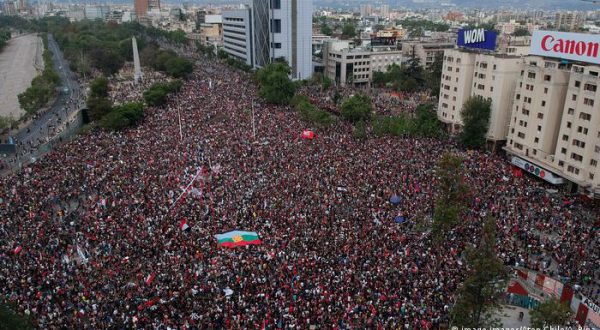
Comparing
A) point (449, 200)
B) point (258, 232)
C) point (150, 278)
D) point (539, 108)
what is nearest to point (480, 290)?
point (449, 200)

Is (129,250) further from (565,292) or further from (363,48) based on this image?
(363,48)

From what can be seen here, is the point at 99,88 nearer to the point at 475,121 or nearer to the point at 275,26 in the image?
the point at 275,26

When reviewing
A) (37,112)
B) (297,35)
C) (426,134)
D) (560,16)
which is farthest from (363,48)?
(560,16)

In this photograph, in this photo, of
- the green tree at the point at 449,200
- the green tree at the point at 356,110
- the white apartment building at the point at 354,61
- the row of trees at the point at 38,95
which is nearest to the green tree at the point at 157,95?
the row of trees at the point at 38,95

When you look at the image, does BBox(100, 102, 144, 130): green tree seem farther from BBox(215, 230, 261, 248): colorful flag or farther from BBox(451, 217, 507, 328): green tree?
BBox(451, 217, 507, 328): green tree

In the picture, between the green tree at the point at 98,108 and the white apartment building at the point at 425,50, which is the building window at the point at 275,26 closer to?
the white apartment building at the point at 425,50
